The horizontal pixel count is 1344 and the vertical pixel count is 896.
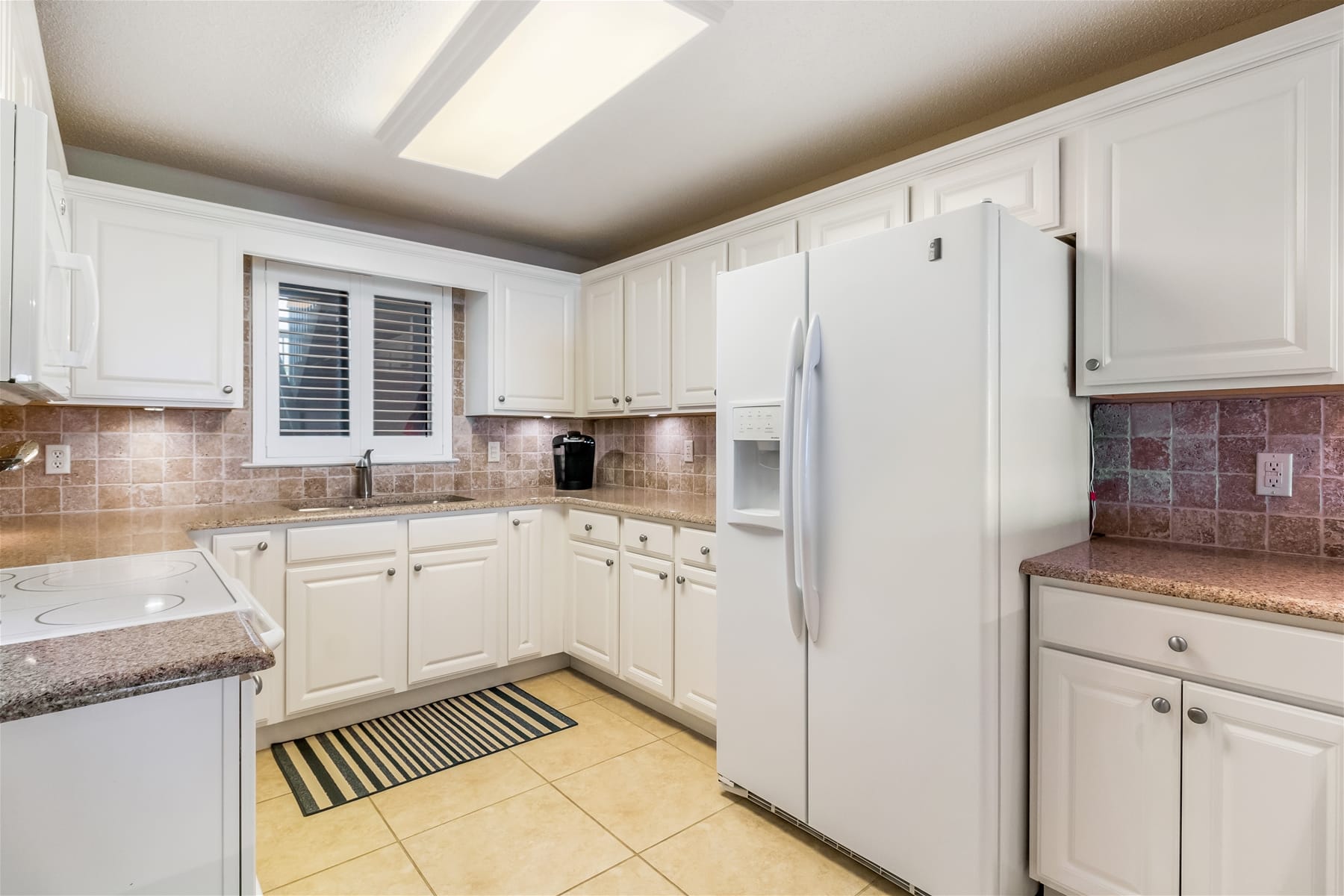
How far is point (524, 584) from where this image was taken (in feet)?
10.7

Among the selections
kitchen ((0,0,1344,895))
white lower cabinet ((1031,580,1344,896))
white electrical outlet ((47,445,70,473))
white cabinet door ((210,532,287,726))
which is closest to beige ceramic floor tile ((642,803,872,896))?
kitchen ((0,0,1344,895))

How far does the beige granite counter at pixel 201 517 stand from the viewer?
6.15ft

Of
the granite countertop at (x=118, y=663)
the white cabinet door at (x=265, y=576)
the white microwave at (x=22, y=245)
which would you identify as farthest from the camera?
the white cabinet door at (x=265, y=576)

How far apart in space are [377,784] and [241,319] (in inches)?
77.4

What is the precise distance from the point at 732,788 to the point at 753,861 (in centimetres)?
33

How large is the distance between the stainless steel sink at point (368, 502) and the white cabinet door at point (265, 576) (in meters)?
0.35

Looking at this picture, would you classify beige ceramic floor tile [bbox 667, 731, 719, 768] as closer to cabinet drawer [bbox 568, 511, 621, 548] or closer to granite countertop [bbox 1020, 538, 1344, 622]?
cabinet drawer [bbox 568, 511, 621, 548]

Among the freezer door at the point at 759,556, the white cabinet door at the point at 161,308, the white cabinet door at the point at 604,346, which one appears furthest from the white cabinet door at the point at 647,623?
the white cabinet door at the point at 161,308

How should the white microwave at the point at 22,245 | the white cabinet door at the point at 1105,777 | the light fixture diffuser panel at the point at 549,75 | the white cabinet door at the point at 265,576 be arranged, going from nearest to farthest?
the white microwave at the point at 22,245
the white cabinet door at the point at 1105,777
the light fixture diffuser panel at the point at 549,75
the white cabinet door at the point at 265,576

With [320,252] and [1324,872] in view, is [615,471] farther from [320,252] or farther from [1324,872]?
[1324,872]

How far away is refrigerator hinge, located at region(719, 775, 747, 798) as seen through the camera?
2246mm

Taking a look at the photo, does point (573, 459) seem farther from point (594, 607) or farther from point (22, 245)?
point (22, 245)

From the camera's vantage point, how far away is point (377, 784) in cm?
236

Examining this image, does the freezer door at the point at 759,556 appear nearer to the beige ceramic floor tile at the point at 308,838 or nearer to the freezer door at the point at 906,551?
the freezer door at the point at 906,551
